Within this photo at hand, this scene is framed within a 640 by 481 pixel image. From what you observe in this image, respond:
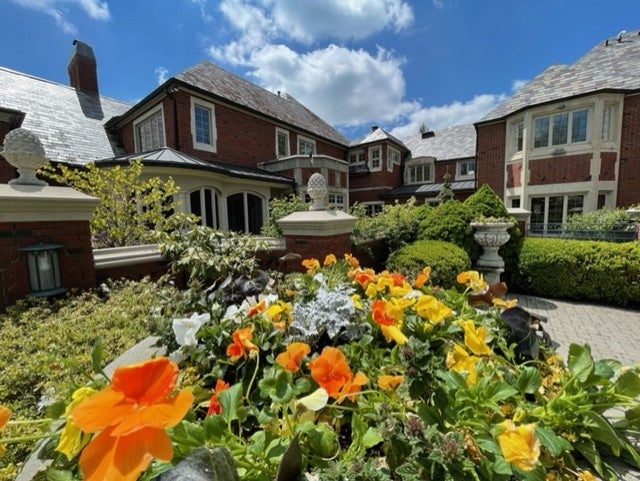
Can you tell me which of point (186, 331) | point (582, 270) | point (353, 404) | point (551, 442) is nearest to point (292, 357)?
point (353, 404)

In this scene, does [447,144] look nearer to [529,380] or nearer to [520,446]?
[529,380]

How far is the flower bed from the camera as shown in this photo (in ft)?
2.13

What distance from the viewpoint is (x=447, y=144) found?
22453 millimetres

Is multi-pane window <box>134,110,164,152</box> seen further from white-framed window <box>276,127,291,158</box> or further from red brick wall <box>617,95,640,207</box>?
red brick wall <box>617,95,640,207</box>

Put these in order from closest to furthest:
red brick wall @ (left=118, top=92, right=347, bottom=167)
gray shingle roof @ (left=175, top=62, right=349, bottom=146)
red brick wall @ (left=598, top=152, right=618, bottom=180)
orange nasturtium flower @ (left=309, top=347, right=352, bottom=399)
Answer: orange nasturtium flower @ (left=309, top=347, right=352, bottom=399) → red brick wall @ (left=118, top=92, right=347, bottom=167) → red brick wall @ (left=598, top=152, right=618, bottom=180) → gray shingle roof @ (left=175, top=62, right=349, bottom=146)

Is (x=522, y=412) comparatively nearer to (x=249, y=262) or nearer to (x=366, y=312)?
(x=366, y=312)

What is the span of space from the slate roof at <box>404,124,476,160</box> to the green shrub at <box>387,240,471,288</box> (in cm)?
1731

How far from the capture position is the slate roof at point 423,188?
18.9 metres

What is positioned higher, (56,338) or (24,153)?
(24,153)

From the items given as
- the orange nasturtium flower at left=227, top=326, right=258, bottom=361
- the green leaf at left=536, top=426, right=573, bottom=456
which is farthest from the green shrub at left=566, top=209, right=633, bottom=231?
the orange nasturtium flower at left=227, top=326, right=258, bottom=361

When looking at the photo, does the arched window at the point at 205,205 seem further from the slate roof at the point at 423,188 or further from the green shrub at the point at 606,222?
the slate roof at the point at 423,188

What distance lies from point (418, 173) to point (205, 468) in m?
23.6

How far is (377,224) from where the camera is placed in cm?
694

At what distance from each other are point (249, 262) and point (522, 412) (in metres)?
2.73
